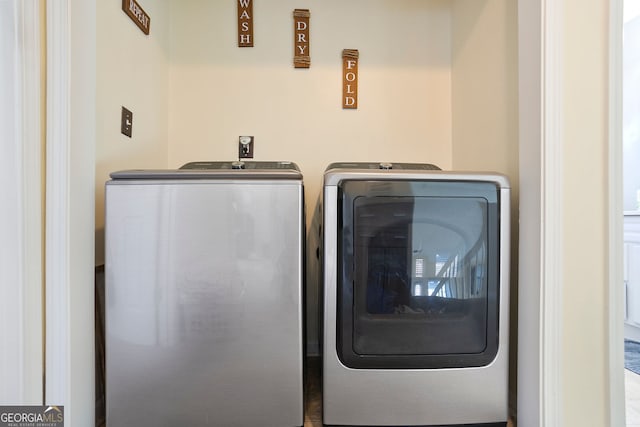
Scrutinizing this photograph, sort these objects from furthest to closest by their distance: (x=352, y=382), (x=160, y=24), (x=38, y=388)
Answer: (x=160, y=24) < (x=352, y=382) < (x=38, y=388)

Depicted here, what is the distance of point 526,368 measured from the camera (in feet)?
2.95

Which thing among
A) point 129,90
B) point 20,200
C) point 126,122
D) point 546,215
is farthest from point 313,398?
point 129,90

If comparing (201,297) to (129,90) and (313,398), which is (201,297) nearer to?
(313,398)

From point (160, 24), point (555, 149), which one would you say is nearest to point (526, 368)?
point (555, 149)

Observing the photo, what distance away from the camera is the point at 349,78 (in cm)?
157

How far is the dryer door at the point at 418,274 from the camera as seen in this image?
2.96 ft

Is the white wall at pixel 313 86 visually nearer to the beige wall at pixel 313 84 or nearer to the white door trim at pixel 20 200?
the beige wall at pixel 313 84

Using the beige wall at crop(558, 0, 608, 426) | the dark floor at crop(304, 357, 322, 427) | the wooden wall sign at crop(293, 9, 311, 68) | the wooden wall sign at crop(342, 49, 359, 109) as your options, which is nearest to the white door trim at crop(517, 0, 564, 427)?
the beige wall at crop(558, 0, 608, 426)

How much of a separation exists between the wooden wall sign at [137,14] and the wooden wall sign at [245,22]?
1.40 feet

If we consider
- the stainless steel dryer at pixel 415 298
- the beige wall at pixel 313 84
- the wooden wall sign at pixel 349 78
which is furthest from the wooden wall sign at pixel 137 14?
the stainless steel dryer at pixel 415 298

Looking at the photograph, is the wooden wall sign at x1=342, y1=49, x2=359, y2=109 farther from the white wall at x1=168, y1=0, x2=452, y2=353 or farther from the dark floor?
the dark floor

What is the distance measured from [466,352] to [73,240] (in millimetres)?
1206

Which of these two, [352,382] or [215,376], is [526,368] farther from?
[215,376]

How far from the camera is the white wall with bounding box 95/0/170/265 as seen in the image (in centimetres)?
102
